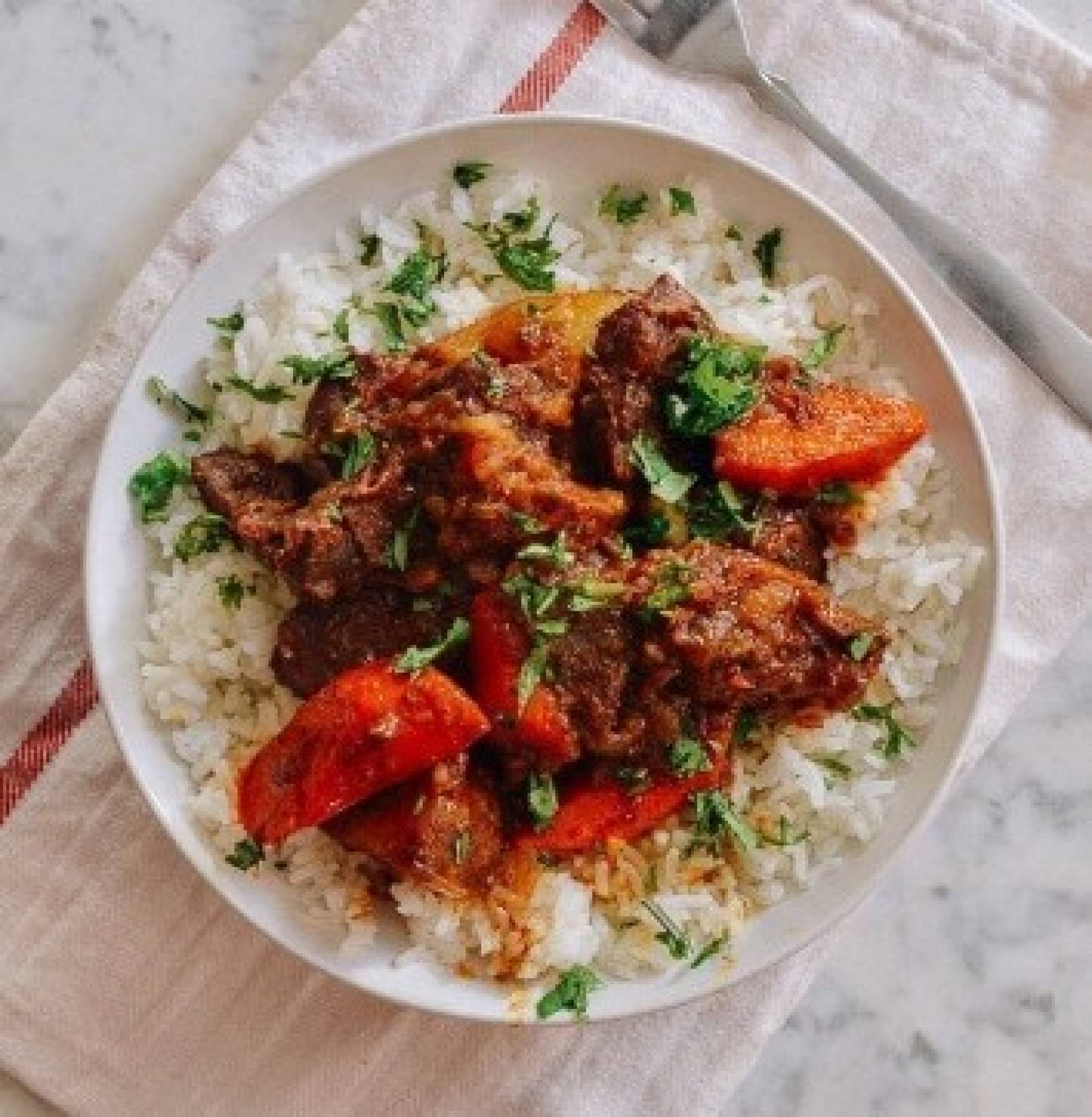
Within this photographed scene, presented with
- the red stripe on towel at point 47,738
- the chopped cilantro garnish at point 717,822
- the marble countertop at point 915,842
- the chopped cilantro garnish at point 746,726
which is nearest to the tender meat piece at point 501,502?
the chopped cilantro garnish at point 746,726

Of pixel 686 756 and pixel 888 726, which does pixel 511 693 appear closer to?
pixel 686 756

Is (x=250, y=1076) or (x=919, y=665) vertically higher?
(x=919, y=665)

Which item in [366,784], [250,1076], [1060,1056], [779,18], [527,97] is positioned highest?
[779,18]

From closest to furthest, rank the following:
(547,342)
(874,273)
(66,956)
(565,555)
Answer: (565,555), (547,342), (874,273), (66,956)

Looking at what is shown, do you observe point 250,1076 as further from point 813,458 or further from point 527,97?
point 527,97

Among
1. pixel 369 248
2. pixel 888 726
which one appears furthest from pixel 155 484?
pixel 888 726

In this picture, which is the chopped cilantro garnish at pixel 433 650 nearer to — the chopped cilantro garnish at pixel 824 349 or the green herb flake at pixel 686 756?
the green herb flake at pixel 686 756

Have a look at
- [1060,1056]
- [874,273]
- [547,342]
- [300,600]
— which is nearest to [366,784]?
[300,600]

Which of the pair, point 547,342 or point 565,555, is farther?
point 547,342

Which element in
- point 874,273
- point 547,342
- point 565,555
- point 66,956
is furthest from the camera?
point 66,956
